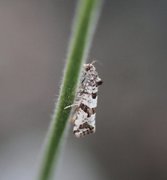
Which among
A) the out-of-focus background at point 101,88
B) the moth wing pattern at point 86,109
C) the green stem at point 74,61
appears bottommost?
the green stem at point 74,61

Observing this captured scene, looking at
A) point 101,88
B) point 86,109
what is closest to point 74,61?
point 86,109

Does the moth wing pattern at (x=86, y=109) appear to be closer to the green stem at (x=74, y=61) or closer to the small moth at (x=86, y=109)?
the small moth at (x=86, y=109)

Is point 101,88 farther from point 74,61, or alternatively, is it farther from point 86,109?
point 74,61

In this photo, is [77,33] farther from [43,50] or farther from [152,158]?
[43,50]

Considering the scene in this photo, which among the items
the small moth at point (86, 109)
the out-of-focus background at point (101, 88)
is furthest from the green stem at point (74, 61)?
the out-of-focus background at point (101, 88)

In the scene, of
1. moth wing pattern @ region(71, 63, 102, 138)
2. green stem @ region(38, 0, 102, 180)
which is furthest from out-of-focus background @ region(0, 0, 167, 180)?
green stem @ region(38, 0, 102, 180)

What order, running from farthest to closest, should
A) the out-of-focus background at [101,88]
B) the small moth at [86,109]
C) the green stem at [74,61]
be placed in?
1. the out-of-focus background at [101,88]
2. the small moth at [86,109]
3. the green stem at [74,61]

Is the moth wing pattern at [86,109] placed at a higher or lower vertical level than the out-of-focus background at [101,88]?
lower
